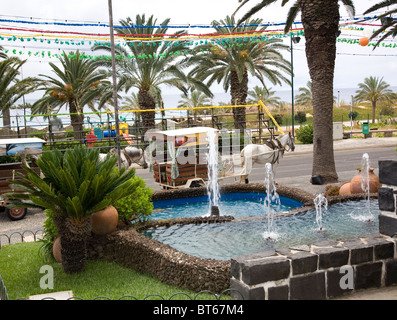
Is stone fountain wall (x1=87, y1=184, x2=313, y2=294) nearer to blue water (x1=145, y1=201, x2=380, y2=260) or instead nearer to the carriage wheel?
blue water (x1=145, y1=201, x2=380, y2=260)

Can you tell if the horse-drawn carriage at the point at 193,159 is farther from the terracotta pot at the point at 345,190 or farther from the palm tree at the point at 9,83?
the palm tree at the point at 9,83

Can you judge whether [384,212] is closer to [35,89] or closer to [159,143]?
[159,143]

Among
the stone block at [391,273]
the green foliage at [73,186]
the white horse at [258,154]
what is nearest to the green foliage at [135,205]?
the green foliage at [73,186]

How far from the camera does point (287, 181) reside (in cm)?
1828

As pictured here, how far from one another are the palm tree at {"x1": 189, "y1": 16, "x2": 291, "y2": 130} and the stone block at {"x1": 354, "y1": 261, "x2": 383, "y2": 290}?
918 inches

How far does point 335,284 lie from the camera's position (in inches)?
233

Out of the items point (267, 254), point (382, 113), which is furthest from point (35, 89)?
point (382, 113)

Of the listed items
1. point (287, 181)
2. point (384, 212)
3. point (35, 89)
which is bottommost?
point (287, 181)

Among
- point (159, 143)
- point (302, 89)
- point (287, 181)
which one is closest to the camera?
point (287, 181)

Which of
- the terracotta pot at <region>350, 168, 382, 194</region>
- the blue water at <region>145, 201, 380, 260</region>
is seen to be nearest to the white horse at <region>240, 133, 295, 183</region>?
the terracotta pot at <region>350, 168, 382, 194</region>

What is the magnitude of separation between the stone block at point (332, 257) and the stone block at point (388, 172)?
3.92ft

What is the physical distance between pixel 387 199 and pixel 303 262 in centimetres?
169
